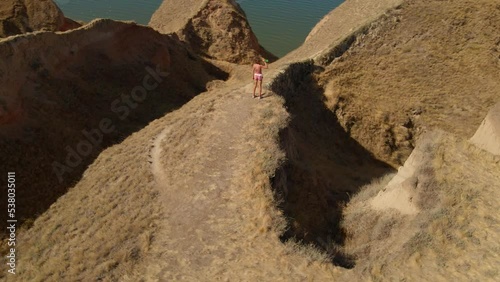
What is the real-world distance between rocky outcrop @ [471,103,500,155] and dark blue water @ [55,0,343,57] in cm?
2853

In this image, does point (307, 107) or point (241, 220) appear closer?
point (241, 220)

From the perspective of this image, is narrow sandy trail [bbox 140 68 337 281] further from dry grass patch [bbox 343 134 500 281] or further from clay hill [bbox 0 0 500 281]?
dry grass patch [bbox 343 134 500 281]

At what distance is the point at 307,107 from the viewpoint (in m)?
18.7

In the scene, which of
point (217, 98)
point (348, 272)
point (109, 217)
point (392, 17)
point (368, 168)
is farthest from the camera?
point (392, 17)

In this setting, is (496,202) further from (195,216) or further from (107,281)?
(107,281)

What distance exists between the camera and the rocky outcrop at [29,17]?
21266 mm

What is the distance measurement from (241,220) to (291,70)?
10.2m

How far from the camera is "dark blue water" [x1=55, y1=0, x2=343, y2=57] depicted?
1662 inches

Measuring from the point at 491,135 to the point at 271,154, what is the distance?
6.37m

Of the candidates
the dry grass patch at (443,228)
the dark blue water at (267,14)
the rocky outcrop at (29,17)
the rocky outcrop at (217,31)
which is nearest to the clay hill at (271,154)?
the dry grass patch at (443,228)

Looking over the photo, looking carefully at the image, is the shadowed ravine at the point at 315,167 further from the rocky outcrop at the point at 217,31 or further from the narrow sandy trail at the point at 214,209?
the rocky outcrop at the point at 217,31

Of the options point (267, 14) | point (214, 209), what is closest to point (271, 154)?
point (214, 209)

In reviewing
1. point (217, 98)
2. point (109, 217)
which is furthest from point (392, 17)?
point (109, 217)

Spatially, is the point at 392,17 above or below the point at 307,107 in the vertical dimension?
above
